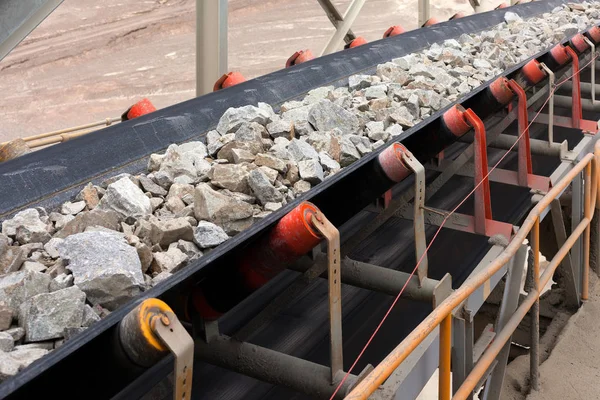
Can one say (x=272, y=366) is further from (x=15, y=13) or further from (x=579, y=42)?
(x=579, y=42)

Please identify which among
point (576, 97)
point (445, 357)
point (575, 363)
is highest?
point (445, 357)

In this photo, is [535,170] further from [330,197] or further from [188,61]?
[188,61]

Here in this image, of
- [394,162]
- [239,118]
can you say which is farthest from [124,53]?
[394,162]

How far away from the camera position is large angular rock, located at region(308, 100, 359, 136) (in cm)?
289

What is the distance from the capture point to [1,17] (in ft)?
8.03

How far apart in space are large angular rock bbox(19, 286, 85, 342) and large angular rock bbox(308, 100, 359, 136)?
152cm

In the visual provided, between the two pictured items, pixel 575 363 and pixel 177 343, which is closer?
pixel 177 343

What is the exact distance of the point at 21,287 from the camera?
1.68 m

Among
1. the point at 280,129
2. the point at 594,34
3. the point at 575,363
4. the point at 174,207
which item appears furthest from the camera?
the point at 594,34

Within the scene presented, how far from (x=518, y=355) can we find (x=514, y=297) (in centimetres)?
187

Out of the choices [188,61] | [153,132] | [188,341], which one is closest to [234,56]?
[188,61]

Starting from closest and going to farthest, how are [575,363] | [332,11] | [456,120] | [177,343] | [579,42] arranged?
1. [177,343]
2. [456,120]
3. [575,363]
4. [579,42]
5. [332,11]

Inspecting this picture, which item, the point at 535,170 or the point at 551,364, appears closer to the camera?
the point at 551,364

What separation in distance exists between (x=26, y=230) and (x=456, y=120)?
1.77m
